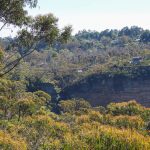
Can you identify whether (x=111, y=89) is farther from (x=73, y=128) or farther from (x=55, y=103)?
(x=73, y=128)

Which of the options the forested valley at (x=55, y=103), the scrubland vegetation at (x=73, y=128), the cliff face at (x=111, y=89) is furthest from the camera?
the cliff face at (x=111, y=89)

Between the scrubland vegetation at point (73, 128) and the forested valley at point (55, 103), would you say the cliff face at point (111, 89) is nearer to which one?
the forested valley at point (55, 103)

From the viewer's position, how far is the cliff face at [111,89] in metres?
74.1

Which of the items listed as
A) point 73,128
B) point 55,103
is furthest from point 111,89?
point 73,128

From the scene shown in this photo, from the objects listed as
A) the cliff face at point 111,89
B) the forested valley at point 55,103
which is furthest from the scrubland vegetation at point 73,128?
the cliff face at point 111,89

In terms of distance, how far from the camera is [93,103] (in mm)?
77125

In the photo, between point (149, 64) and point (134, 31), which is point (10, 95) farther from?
point (134, 31)

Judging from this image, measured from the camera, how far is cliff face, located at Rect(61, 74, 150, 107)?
7412 cm

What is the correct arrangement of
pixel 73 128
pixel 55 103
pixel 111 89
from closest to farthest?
1. pixel 73 128
2. pixel 111 89
3. pixel 55 103

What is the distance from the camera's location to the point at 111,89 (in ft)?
252

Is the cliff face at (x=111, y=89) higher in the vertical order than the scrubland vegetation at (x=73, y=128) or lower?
higher

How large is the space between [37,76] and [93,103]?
13.7 metres

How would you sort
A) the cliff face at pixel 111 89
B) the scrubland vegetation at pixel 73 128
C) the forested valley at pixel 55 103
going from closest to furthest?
the scrubland vegetation at pixel 73 128 → the forested valley at pixel 55 103 → the cliff face at pixel 111 89

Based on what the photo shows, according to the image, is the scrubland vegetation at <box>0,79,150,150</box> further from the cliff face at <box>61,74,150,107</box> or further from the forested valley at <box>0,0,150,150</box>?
the cliff face at <box>61,74,150,107</box>
